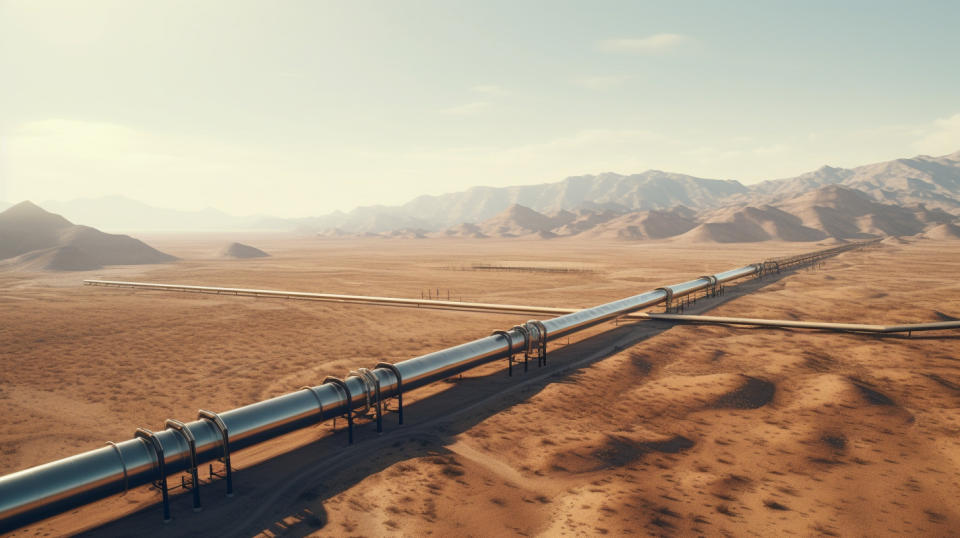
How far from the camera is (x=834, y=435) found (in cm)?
1866

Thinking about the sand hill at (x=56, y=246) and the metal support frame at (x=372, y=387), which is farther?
the sand hill at (x=56, y=246)

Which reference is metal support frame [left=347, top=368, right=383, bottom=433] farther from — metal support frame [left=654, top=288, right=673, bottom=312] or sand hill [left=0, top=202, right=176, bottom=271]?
sand hill [left=0, top=202, right=176, bottom=271]

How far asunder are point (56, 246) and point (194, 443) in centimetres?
13525

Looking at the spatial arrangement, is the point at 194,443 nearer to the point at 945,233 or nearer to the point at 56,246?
the point at 56,246

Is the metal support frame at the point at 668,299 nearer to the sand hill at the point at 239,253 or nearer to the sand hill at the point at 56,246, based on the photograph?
the sand hill at the point at 56,246

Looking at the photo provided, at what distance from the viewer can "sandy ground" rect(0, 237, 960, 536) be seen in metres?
14.0

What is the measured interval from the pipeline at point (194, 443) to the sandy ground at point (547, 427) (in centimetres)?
140

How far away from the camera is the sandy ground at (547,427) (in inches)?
550

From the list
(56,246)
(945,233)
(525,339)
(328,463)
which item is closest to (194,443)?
(328,463)

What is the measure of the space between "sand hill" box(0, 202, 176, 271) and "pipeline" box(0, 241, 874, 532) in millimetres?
111675

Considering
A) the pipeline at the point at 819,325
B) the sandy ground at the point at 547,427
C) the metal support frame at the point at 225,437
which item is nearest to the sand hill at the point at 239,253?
the sandy ground at the point at 547,427

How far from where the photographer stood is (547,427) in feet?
64.3

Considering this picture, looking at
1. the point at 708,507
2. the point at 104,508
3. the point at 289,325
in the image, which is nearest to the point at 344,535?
the point at 104,508

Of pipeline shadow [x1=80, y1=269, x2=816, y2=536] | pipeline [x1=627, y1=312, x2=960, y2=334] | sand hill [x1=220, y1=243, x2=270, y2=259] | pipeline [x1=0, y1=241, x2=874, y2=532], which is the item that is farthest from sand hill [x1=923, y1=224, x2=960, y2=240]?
sand hill [x1=220, y1=243, x2=270, y2=259]
